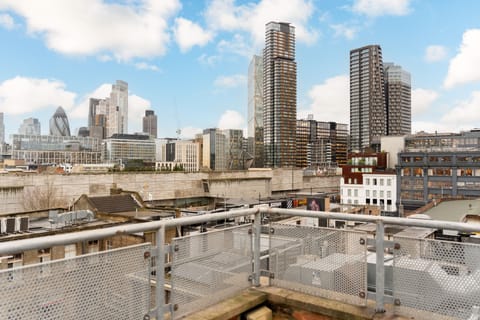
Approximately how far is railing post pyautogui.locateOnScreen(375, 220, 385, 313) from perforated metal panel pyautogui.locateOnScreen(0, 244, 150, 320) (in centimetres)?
201

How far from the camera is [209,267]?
3320 mm

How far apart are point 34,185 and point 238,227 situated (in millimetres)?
42234

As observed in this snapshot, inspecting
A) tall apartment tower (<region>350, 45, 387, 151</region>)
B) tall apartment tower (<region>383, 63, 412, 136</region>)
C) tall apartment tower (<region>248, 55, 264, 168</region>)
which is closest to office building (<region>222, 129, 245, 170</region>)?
tall apartment tower (<region>248, 55, 264, 168</region>)

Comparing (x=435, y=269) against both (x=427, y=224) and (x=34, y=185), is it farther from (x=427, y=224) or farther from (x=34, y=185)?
(x=34, y=185)

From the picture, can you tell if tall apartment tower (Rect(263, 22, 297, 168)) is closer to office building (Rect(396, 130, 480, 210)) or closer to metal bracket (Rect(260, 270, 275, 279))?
office building (Rect(396, 130, 480, 210))

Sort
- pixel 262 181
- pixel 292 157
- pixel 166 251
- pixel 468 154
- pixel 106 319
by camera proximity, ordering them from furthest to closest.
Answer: pixel 292 157, pixel 262 181, pixel 468 154, pixel 166 251, pixel 106 319

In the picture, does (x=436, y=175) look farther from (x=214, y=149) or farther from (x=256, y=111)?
(x=214, y=149)

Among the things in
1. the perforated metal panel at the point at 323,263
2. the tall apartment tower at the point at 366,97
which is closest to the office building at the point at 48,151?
the tall apartment tower at the point at 366,97

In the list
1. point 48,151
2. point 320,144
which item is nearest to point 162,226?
point 320,144

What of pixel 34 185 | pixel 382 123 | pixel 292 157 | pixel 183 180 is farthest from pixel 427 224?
pixel 382 123

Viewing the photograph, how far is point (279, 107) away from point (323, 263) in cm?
14643

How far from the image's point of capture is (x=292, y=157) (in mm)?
149500

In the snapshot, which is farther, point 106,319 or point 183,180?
point 183,180

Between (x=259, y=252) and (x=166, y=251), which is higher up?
(x=166, y=251)
